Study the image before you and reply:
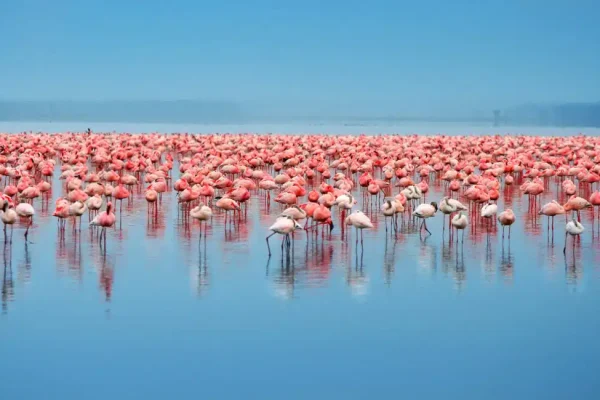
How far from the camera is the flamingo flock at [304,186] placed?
607 inches

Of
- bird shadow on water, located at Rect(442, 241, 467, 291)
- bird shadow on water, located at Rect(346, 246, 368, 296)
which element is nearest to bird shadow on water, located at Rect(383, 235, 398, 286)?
bird shadow on water, located at Rect(346, 246, 368, 296)

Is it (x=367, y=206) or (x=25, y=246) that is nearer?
(x=25, y=246)

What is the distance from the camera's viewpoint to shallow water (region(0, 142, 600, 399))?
8.64 metres

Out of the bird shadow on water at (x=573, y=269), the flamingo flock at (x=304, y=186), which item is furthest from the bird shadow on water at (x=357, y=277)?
the bird shadow on water at (x=573, y=269)

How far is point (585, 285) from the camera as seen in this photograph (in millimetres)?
12188

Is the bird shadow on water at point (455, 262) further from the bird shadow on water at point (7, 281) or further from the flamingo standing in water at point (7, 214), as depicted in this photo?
the flamingo standing in water at point (7, 214)

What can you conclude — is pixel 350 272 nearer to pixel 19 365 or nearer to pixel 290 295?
pixel 290 295

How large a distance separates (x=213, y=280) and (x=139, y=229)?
4337 millimetres

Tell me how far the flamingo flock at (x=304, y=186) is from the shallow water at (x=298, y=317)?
44 cm

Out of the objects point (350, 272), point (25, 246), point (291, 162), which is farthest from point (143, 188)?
point (350, 272)

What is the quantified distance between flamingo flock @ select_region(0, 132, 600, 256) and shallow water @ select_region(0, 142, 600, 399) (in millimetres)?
442

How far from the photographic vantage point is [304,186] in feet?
69.1

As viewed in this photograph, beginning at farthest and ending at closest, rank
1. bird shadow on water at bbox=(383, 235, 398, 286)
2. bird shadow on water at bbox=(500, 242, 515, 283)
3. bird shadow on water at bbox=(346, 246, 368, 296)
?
bird shadow on water at bbox=(500, 242, 515, 283) → bird shadow on water at bbox=(383, 235, 398, 286) → bird shadow on water at bbox=(346, 246, 368, 296)

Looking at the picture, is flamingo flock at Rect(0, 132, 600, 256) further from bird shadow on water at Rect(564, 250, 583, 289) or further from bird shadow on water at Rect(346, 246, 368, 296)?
bird shadow on water at Rect(346, 246, 368, 296)
